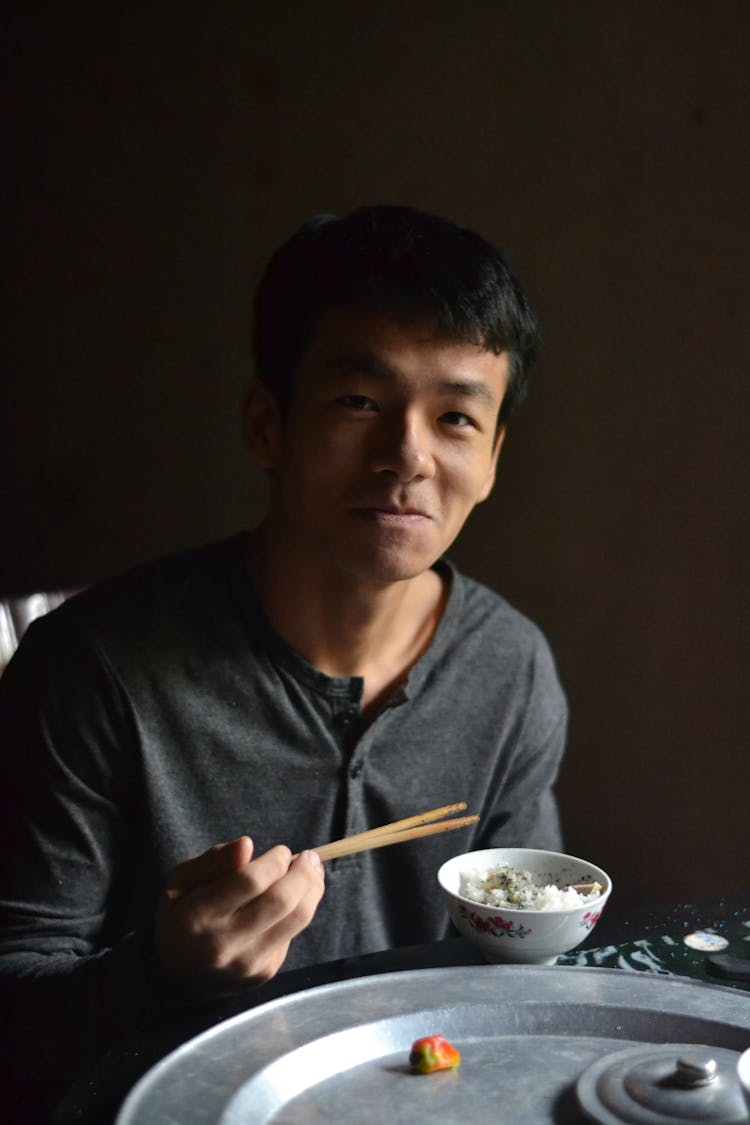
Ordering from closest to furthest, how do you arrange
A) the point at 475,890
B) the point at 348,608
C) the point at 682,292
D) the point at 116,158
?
the point at 475,890
the point at 348,608
the point at 682,292
the point at 116,158

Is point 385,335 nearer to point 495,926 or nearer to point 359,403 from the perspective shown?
point 359,403

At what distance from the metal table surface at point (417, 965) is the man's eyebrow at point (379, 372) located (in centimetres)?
65

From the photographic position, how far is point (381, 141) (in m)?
2.73

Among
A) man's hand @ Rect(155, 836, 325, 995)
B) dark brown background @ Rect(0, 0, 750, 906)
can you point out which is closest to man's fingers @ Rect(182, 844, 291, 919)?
man's hand @ Rect(155, 836, 325, 995)

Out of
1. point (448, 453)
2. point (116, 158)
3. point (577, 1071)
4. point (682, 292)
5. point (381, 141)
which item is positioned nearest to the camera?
point (577, 1071)

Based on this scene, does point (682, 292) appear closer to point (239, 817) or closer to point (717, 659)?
point (717, 659)

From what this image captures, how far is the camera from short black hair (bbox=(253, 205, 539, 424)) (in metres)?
1.50

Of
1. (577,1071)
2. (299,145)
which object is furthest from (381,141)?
(577,1071)

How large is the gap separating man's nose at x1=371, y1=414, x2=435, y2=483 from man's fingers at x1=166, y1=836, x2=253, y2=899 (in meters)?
0.52

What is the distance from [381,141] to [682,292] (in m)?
0.84

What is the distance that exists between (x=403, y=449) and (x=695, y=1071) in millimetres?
793

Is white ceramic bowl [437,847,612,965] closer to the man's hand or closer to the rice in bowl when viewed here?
the rice in bowl

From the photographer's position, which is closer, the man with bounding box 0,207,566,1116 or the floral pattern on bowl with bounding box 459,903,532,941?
the floral pattern on bowl with bounding box 459,903,532,941

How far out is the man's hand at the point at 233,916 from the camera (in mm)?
1103
